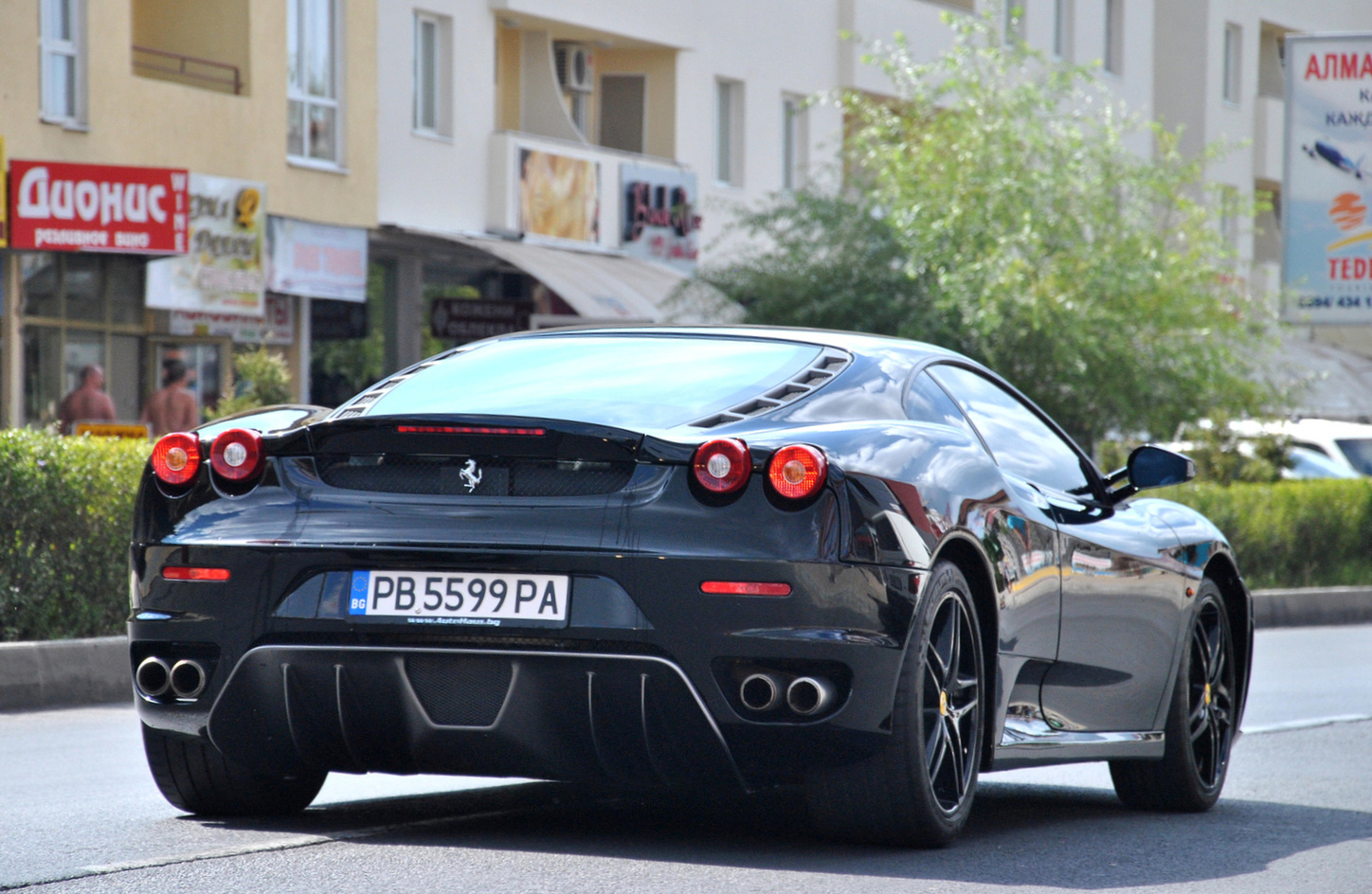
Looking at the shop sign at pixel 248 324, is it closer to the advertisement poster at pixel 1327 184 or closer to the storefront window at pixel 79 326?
the storefront window at pixel 79 326

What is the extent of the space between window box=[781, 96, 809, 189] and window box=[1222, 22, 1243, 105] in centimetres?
1662

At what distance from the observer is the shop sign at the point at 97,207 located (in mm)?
20531

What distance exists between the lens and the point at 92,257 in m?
22.8

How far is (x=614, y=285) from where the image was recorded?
88.2 feet

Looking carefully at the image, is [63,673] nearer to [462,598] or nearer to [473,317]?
[462,598]

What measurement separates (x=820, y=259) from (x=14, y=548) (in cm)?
1780

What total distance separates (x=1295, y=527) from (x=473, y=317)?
34.0 ft

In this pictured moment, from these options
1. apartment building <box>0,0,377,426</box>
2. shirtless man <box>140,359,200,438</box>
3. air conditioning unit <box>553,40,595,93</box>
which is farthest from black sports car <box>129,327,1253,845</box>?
air conditioning unit <box>553,40,595,93</box>

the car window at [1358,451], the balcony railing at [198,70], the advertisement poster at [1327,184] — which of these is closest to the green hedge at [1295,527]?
the advertisement poster at [1327,184]

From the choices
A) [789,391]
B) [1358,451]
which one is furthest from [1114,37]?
[789,391]

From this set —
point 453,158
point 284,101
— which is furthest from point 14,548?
point 453,158

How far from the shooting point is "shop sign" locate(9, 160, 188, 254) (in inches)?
808

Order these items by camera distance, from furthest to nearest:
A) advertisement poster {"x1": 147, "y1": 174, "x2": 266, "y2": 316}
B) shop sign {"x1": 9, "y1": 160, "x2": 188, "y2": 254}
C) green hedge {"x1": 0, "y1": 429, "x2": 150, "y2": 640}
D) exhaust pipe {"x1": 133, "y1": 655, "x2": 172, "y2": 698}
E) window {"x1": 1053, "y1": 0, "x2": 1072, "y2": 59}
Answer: window {"x1": 1053, "y1": 0, "x2": 1072, "y2": 59}, advertisement poster {"x1": 147, "y1": 174, "x2": 266, "y2": 316}, shop sign {"x1": 9, "y1": 160, "x2": 188, "y2": 254}, green hedge {"x1": 0, "y1": 429, "x2": 150, "y2": 640}, exhaust pipe {"x1": 133, "y1": 655, "x2": 172, "y2": 698}

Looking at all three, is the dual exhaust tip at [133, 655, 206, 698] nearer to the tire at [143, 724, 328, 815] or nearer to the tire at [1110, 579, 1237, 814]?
the tire at [143, 724, 328, 815]
